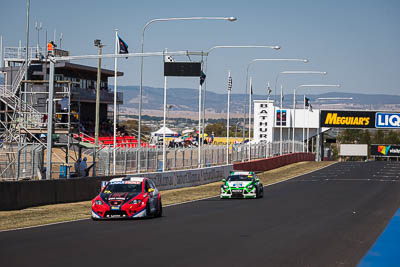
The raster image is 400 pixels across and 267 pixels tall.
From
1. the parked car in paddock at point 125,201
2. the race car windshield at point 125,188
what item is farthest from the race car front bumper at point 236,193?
the race car windshield at point 125,188

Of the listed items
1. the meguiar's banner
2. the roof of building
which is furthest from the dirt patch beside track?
the meguiar's banner

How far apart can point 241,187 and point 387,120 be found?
78289mm

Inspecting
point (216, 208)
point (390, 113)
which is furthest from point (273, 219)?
point (390, 113)

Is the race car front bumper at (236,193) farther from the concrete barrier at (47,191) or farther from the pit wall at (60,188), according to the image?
the pit wall at (60,188)

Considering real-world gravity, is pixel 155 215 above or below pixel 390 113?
below

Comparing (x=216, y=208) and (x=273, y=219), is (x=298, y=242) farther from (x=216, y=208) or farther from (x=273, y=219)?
(x=216, y=208)

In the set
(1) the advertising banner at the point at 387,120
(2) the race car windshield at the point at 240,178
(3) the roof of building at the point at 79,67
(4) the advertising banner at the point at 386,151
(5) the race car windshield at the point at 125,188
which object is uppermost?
(3) the roof of building at the point at 79,67

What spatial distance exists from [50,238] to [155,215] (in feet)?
22.6

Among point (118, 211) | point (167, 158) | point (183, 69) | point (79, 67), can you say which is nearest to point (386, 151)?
point (79, 67)

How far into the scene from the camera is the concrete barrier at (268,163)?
5728 cm

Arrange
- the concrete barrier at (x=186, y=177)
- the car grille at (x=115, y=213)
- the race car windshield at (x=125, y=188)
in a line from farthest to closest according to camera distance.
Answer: the concrete barrier at (x=186, y=177) < the race car windshield at (x=125, y=188) < the car grille at (x=115, y=213)

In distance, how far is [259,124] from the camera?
130 meters

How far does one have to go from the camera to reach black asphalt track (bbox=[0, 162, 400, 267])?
12.3 metres

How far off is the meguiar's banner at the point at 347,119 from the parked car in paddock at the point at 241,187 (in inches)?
2989
